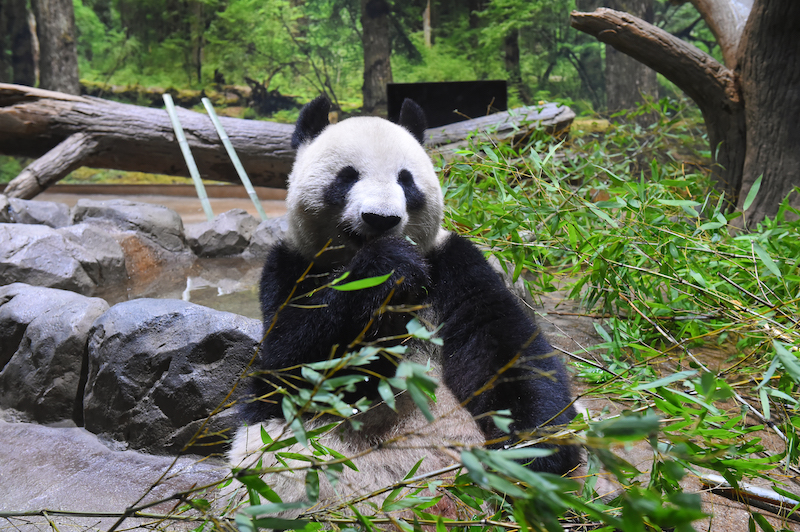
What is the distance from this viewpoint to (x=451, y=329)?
142cm

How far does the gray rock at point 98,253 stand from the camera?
10.6 feet

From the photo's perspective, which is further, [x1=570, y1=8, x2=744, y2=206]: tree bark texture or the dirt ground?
[x1=570, y1=8, x2=744, y2=206]: tree bark texture

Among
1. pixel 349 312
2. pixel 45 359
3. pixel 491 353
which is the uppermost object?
pixel 349 312

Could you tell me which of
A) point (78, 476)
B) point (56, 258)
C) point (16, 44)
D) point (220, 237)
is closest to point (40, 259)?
point (56, 258)

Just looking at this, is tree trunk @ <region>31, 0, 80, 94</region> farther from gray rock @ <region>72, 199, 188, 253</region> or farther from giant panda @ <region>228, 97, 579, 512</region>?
giant panda @ <region>228, 97, 579, 512</region>

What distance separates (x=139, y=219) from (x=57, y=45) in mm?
4507

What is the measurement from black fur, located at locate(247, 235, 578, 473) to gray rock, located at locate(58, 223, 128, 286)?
7.61 ft

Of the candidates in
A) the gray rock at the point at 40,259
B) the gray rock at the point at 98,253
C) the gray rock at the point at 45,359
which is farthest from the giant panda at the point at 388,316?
the gray rock at the point at 98,253

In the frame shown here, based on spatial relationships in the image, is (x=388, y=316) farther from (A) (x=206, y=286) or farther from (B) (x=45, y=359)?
(A) (x=206, y=286)

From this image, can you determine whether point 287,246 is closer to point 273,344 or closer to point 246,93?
point 273,344

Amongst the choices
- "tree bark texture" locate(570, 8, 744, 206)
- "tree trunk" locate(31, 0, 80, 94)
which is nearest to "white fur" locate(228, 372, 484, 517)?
"tree bark texture" locate(570, 8, 744, 206)

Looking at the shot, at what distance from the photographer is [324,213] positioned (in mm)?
1489

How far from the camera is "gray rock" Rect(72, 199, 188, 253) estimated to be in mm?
4074

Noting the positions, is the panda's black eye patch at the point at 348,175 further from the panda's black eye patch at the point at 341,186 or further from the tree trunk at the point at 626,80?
the tree trunk at the point at 626,80
